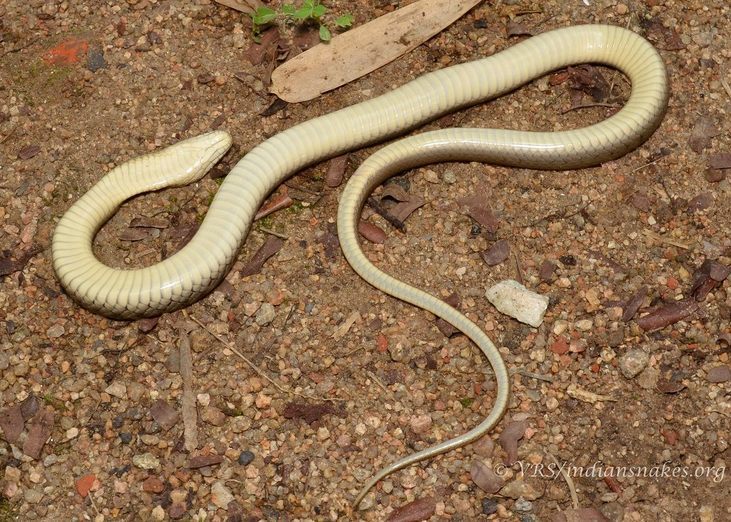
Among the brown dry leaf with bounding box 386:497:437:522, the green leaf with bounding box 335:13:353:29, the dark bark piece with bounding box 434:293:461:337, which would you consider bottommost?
the brown dry leaf with bounding box 386:497:437:522

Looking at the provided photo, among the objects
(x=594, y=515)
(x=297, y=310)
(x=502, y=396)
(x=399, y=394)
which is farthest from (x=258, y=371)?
(x=594, y=515)

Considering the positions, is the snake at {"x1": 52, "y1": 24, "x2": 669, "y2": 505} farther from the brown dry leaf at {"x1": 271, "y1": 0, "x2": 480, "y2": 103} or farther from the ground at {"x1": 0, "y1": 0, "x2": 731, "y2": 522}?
the brown dry leaf at {"x1": 271, "y1": 0, "x2": 480, "y2": 103}

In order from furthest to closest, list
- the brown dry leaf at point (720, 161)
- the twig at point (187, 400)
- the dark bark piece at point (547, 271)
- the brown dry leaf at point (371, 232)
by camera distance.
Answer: the brown dry leaf at point (720, 161) → the brown dry leaf at point (371, 232) → the dark bark piece at point (547, 271) → the twig at point (187, 400)

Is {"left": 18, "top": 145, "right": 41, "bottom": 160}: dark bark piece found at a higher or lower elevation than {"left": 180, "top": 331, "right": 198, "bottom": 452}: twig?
higher

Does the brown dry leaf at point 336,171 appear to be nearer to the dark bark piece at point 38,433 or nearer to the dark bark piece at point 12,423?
the dark bark piece at point 38,433

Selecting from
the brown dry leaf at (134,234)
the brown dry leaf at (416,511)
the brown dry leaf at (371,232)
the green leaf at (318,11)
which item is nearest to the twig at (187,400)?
the brown dry leaf at (134,234)

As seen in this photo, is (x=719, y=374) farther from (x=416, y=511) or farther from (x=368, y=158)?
(x=368, y=158)

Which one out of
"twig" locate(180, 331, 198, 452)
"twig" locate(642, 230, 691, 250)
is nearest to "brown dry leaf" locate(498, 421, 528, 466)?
"twig" locate(642, 230, 691, 250)
